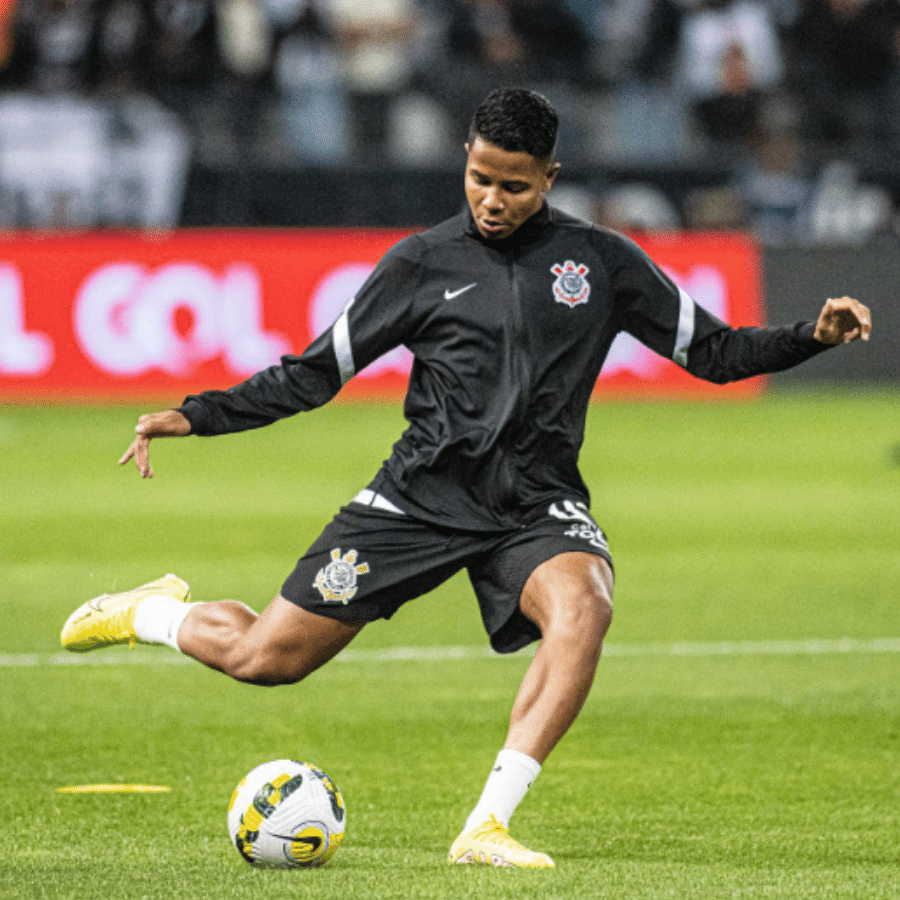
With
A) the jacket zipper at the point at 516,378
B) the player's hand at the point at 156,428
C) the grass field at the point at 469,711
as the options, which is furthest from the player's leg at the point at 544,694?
the player's hand at the point at 156,428

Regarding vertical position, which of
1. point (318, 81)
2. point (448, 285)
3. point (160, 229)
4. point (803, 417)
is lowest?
point (803, 417)

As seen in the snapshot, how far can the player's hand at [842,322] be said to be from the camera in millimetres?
5969

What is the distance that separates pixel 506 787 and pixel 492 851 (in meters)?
0.20

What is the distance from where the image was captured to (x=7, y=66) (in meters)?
22.7

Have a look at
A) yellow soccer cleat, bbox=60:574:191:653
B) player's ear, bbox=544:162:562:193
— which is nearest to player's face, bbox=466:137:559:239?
player's ear, bbox=544:162:562:193

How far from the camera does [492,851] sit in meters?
5.57

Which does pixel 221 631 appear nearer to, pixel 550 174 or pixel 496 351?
pixel 496 351

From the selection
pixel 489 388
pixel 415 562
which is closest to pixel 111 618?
pixel 415 562

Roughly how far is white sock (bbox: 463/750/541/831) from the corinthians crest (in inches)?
53.2

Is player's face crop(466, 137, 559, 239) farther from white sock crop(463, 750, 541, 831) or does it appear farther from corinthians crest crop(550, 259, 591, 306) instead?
white sock crop(463, 750, 541, 831)

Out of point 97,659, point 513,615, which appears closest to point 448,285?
point 513,615

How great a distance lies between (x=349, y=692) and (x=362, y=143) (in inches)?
574

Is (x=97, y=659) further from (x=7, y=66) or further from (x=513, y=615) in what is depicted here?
(x=7, y=66)

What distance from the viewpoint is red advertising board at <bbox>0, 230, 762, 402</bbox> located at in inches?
849
